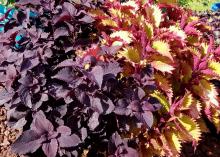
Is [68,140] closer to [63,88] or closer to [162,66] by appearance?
[63,88]

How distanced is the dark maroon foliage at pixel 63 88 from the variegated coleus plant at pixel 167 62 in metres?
0.12

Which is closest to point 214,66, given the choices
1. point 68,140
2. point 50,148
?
point 68,140

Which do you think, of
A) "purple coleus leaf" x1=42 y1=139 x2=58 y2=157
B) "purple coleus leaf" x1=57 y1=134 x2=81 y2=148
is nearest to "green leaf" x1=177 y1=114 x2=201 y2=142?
"purple coleus leaf" x1=57 y1=134 x2=81 y2=148

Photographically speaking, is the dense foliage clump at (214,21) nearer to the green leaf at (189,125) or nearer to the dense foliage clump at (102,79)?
the dense foliage clump at (102,79)

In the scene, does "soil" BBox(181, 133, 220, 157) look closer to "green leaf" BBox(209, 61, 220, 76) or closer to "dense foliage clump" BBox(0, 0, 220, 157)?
"dense foliage clump" BBox(0, 0, 220, 157)

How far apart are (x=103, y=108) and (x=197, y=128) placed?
680 mm

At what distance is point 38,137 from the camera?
211 centimetres

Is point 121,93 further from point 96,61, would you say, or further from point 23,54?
point 23,54

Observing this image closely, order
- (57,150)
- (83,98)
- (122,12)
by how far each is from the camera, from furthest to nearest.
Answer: (122,12)
(57,150)
(83,98)

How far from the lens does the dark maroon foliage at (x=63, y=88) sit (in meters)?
2.06

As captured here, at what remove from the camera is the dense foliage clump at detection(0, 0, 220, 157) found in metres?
2.08

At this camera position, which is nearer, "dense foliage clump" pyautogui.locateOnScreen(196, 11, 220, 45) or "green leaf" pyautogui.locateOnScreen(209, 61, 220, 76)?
"green leaf" pyautogui.locateOnScreen(209, 61, 220, 76)

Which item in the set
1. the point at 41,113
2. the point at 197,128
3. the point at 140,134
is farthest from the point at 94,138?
the point at 197,128

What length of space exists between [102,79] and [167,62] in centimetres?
54
